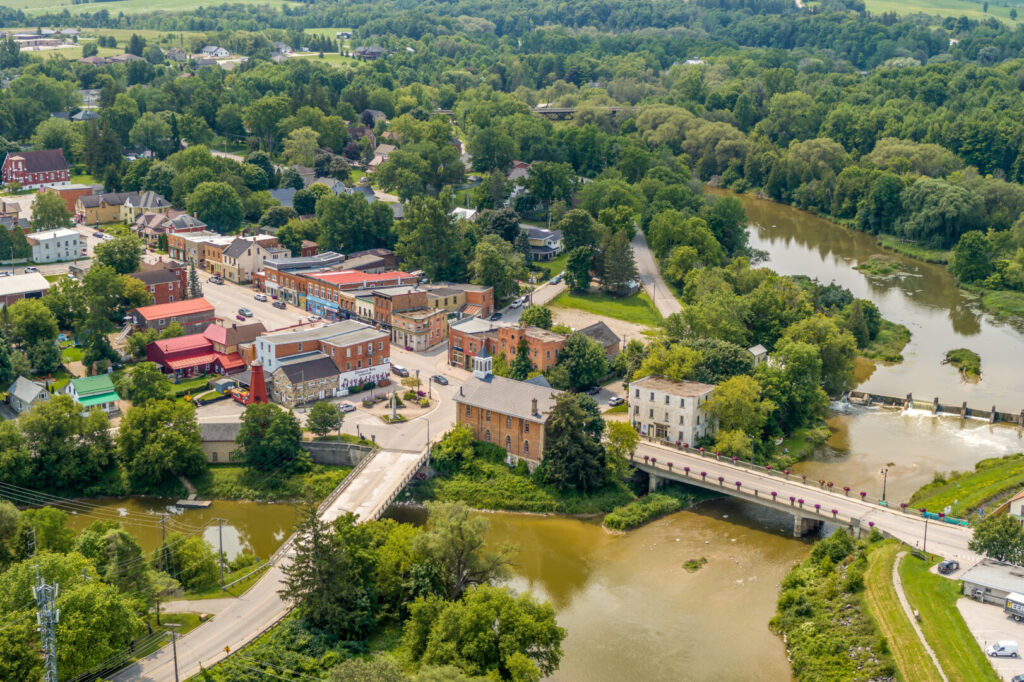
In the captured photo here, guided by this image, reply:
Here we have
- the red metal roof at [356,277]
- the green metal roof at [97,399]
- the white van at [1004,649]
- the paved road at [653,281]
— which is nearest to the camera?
the white van at [1004,649]

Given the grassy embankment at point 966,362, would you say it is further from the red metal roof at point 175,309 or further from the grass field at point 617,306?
the red metal roof at point 175,309

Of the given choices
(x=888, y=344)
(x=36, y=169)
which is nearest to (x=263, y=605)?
(x=888, y=344)

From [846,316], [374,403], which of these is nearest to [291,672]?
[374,403]

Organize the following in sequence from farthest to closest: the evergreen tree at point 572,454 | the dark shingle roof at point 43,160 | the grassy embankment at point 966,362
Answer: the dark shingle roof at point 43,160 < the grassy embankment at point 966,362 < the evergreen tree at point 572,454

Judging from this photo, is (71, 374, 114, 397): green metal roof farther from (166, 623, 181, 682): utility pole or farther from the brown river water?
(166, 623, 181, 682): utility pole

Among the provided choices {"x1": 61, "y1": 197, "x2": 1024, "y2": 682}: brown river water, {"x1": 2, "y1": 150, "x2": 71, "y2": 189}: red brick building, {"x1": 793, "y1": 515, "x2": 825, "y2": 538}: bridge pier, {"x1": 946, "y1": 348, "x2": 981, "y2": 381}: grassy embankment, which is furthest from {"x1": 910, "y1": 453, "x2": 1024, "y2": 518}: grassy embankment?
{"x1": 2, "y1": 150, "x2": 71, "y2": 189}: red brick building

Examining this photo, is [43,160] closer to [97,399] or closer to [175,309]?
[175,309]

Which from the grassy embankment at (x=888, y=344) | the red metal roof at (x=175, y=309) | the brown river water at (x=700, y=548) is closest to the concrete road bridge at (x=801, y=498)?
the brown river water at (x=700, y=548)
